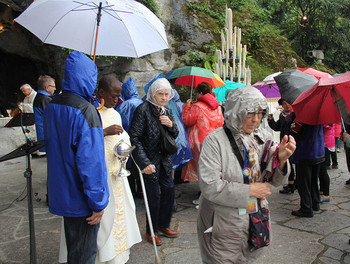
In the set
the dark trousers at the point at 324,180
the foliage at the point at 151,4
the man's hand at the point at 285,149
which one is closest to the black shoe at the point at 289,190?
the dark trousers at the point at 324,180

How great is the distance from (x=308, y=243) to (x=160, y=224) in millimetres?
1852

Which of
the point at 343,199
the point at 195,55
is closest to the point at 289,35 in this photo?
the point at 195,55

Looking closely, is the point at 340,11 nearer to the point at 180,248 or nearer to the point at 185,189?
the point at 185,189

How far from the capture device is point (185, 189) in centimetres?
579

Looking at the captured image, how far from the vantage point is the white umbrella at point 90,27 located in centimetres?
324

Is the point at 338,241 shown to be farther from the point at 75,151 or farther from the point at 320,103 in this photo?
the point at 75,151

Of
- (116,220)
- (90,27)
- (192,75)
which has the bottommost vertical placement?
(116,220)

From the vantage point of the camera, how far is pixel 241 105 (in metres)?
1.91

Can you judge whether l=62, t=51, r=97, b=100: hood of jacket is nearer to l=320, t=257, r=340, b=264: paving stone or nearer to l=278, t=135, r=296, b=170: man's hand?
l=278, t=135, r=296, b=170: man's hand

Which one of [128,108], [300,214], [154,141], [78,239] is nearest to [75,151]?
[78,239]

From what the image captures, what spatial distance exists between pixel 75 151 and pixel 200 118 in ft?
9.63

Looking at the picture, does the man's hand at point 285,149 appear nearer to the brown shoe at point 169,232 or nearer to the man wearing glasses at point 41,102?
the brown shoe at point 169,232

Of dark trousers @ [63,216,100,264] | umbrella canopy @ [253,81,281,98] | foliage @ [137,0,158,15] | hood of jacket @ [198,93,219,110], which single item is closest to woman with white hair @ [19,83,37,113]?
hood of jacket @ [198,93,219,110]

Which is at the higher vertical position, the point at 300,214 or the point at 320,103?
the point at 320,103
